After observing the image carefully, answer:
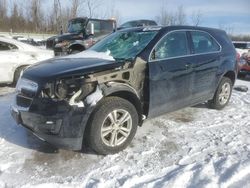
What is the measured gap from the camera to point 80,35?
13.6 metres

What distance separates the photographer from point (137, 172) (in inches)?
139

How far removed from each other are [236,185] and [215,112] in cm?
286

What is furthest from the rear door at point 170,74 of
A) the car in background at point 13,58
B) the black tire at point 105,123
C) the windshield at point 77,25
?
the windshield at point 77,25

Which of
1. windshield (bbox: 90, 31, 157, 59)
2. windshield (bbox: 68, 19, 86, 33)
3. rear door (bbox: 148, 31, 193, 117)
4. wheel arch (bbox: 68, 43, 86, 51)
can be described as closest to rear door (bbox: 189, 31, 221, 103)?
rear door (bbox: 148, 31, 193, 117)

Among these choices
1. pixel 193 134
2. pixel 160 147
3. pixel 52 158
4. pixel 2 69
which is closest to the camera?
pixel 52 158

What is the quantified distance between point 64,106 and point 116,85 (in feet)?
2.43

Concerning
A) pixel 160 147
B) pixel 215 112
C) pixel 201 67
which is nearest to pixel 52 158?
pixel 160 147

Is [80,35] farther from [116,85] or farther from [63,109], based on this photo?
[63,109]

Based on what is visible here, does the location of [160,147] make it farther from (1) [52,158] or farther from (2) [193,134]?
(1) [52,158]

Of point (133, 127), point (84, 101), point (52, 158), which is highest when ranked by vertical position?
point (84, 101)

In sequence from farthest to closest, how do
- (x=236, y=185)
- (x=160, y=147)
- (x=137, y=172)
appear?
(x=160, y=147)
(x=137, y=172)
(x=236, y=185)

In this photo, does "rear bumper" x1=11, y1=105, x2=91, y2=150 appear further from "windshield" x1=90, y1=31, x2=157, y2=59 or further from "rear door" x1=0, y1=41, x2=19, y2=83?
"rear door" x1=0, y1=41, x2=19, y2=83

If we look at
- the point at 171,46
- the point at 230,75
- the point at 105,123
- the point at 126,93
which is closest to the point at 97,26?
the point at 230,75

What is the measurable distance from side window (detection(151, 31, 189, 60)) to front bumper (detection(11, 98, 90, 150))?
150cm
